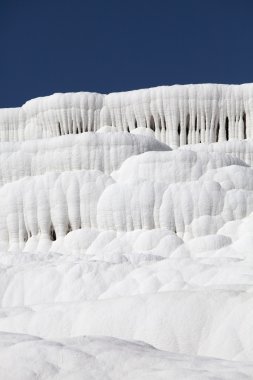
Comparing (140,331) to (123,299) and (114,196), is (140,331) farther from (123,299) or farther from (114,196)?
(114,196)

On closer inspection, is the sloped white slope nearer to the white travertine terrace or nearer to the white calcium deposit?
the white calcium deposit

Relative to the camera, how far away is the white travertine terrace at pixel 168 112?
3816 cm

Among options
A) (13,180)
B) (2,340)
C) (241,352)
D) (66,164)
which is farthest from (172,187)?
(2,340)

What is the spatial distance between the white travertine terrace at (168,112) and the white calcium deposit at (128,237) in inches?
2.5

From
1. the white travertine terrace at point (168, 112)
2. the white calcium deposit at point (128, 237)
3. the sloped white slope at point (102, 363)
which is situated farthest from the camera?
the white travertine terrace at point (168, 112)

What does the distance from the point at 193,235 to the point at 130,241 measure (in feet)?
7.63

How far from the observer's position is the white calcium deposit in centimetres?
639

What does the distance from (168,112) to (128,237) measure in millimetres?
14364

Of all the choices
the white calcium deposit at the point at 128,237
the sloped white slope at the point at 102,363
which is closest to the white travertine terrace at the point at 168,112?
the white calcium deposit at the point at 128,237

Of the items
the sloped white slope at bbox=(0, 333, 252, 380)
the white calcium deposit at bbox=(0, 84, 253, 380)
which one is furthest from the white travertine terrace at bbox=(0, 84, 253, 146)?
the sloped white slope at bbox=(0, 333, 252, 380)

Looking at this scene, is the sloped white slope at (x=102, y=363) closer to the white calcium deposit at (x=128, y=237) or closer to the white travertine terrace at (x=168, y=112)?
the white calcium deposit at (x=128, y=237)

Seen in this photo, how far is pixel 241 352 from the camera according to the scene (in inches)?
332

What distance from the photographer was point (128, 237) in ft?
83.7

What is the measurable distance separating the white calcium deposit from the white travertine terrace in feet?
0.21
